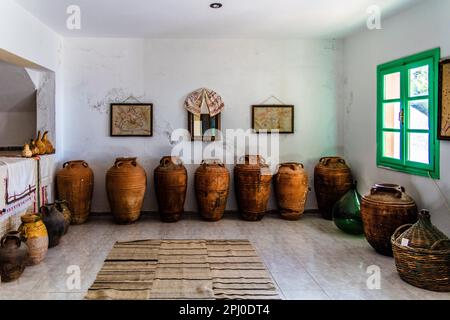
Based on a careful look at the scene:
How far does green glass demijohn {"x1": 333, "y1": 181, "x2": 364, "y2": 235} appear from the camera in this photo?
475 centimetres

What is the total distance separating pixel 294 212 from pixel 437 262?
2.47 meters

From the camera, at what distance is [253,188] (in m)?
5.45

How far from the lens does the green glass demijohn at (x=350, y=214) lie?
187 inches

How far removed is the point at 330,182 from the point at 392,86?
1.48 metres

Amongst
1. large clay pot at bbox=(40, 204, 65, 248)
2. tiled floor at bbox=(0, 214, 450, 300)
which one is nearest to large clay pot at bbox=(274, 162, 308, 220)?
tiled floor at bbox=(0, 214, 450, 300)

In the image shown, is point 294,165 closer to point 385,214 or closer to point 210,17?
point 385,214

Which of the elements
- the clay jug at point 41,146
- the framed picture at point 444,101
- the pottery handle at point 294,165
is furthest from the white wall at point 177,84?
the framed picture at point 444,101

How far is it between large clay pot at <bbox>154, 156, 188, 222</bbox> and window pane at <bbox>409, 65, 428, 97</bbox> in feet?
9.61

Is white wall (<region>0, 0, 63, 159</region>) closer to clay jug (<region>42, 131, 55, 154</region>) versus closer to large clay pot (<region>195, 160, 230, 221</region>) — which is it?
clay jug (<region>42, 131, 55, 154</region>)

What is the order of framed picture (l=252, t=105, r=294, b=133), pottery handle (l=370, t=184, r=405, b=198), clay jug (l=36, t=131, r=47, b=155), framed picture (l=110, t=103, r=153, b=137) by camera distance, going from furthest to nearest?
framed picture (l=252, t=105, r=294, b=133), framed picture (l=110, t=103, r=153, b=137), clay jug (l=36, t=131, r=47, b=155), pottery handle (l=370, t=184, r=405, b=198)

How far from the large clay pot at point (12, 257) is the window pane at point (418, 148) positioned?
150 inches

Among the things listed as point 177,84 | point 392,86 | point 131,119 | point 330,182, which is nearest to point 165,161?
point 131,119
